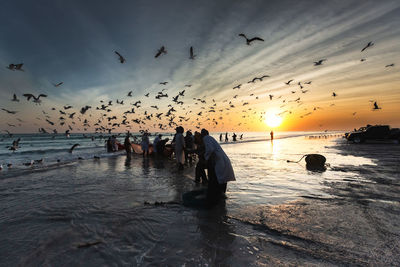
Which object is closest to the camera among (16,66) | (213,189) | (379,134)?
(213,189)

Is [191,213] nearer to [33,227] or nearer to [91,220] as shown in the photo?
[91,220]

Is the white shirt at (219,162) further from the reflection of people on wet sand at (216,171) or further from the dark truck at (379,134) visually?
the dark truck at (379,134)

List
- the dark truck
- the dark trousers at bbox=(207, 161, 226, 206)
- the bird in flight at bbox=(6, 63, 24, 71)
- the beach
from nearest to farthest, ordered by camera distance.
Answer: the beach, the dark trousers at bbox=(207, 161, 226, 206), the bird in flight at bbox=(6, 63, 24, 71), the dark truck

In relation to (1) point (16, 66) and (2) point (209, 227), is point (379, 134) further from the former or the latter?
(1) point (16, 66)

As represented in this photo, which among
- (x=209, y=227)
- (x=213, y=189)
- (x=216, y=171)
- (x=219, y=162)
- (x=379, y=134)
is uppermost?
(x=379, y=134)

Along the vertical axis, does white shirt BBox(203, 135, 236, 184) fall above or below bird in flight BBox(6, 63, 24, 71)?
below

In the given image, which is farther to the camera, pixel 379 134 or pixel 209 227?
pixel 379 134

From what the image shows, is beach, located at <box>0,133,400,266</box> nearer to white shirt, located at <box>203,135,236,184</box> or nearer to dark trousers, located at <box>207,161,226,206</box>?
dark trousers, located at <box>207,161,226,206</box>

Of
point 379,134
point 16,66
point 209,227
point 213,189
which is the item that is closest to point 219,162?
point 213,189

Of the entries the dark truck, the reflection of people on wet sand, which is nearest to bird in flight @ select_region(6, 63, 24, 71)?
the reflection of people on wet sand

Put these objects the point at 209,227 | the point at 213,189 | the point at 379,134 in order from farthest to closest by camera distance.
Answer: the point at 379,134 < the point at 213,189 < the point at 209,227

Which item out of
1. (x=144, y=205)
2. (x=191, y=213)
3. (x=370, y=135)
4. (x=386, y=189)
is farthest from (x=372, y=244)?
(x=370, y=135)

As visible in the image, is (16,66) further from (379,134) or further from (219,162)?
(379,134)

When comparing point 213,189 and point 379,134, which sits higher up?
point 379,134
